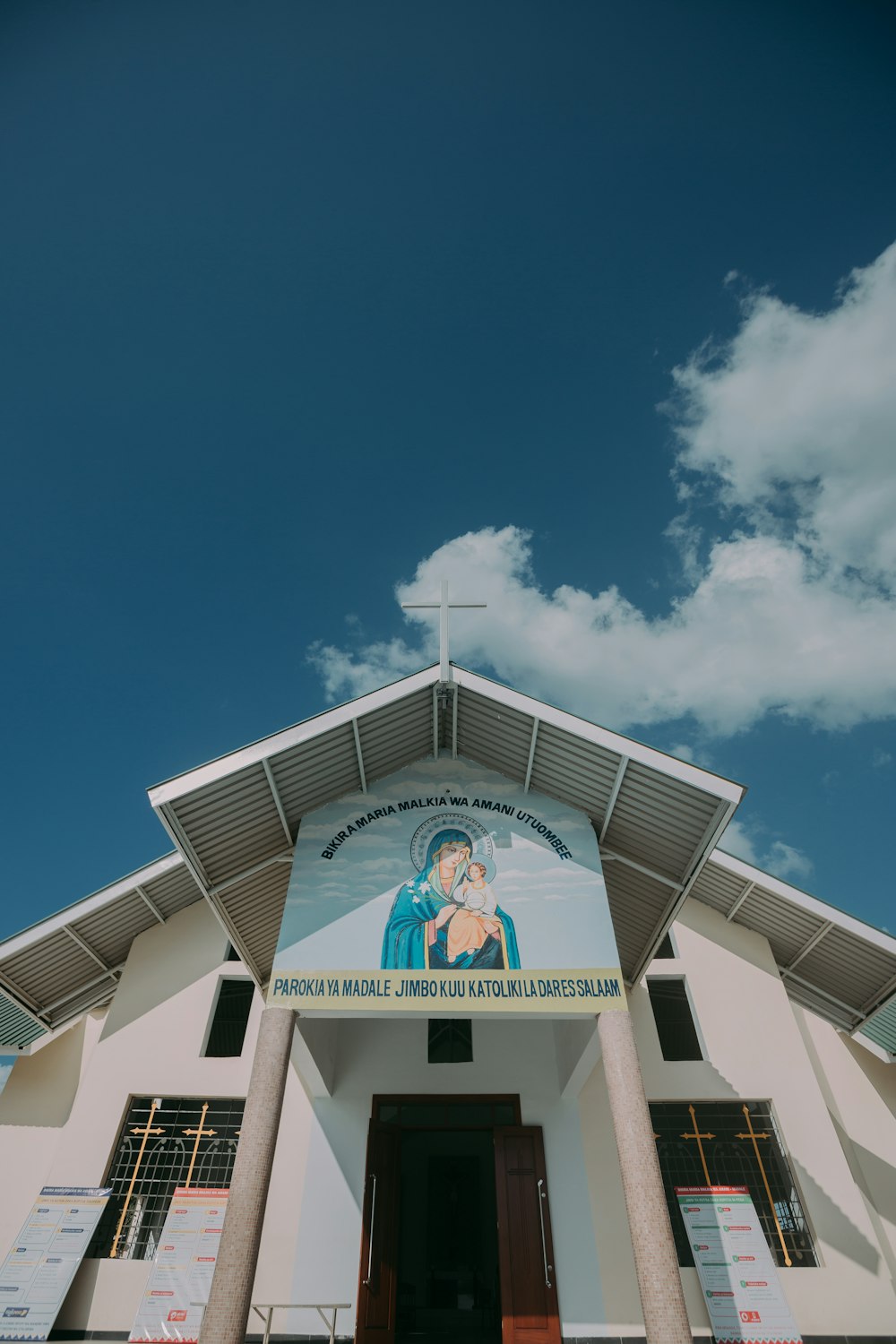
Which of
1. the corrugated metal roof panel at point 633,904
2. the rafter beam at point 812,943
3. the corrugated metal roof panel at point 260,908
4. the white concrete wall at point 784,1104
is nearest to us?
the white concrete wall at point 784,1104

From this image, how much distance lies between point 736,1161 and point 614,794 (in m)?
6.67

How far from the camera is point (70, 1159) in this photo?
431 inches

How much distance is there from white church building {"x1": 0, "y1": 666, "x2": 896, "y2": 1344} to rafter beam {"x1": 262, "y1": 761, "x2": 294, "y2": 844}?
0.04 m

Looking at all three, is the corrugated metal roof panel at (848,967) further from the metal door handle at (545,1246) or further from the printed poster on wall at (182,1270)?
the printed poster on wall at (182,1270)

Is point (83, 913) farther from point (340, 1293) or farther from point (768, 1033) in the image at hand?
point (768, 1033)

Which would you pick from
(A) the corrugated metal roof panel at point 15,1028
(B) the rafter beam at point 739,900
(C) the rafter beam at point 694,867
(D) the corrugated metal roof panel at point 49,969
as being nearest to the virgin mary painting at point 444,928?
(C) the rafter beam at point 694,867

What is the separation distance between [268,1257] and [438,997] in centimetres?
596

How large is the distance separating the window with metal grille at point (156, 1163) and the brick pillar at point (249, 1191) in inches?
190

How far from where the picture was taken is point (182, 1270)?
10125 mm

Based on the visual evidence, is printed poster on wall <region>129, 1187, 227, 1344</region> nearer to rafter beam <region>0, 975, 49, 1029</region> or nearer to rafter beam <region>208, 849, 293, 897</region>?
rafter beam <region>0, 975, 49, 1029</region>

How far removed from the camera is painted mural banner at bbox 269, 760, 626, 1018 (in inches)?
317

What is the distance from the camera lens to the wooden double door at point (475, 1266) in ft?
32.3

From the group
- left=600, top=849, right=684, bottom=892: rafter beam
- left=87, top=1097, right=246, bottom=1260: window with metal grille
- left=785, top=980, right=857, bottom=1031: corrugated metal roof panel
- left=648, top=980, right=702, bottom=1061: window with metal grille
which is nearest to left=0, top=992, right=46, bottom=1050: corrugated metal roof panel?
left=87, top=1097, right=246, bottom=1260: window with metal grille

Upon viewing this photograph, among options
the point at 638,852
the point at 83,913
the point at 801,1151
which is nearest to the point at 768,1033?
the point at 801,1151
